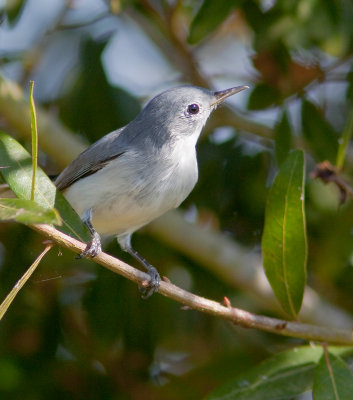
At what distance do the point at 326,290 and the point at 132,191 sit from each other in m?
1.30

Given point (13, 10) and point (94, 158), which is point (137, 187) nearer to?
point (94, 158)

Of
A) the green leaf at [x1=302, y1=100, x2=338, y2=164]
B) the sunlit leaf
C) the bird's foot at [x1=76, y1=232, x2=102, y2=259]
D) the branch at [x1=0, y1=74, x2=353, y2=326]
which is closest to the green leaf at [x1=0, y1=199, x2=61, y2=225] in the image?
the bird's foot at [x1=76, y1=232, x2=102, y2=259]

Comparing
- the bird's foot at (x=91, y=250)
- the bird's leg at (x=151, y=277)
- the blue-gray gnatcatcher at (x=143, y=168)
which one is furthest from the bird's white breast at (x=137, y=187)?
the bird's foot at (x=91, y=250)

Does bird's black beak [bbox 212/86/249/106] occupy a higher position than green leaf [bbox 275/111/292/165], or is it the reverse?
bird's black beak [bbox 212/86/249/106]

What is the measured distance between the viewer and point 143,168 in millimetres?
2646

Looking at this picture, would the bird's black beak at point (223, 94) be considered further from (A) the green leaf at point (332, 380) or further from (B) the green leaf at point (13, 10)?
(A) the green leaf at point (332, 380)

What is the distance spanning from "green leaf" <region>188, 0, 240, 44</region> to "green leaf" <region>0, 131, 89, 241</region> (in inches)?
49.1

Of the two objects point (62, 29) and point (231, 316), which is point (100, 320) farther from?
point (62, 29)

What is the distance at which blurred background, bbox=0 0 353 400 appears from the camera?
9.44ft

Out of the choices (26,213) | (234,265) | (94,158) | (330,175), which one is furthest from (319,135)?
(26,213)

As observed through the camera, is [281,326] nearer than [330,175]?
Yes

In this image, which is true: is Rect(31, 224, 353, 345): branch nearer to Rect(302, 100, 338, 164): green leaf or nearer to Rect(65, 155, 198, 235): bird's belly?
Rect(65, 155, 198, 235): bird's belly

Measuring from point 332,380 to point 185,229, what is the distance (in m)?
1.09

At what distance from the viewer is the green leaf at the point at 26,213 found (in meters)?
1.46
